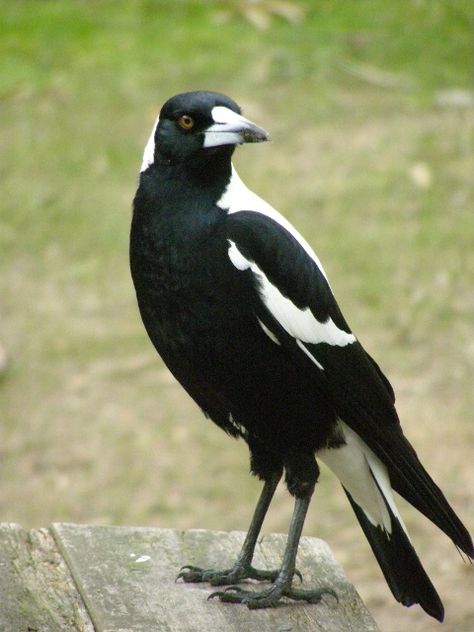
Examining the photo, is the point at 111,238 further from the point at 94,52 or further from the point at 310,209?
the point at 94,52

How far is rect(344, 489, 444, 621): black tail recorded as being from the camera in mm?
2410

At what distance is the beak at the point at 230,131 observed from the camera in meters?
2.34

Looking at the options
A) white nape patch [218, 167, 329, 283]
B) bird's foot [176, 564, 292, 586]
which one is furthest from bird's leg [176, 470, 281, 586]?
white nape patch [218, 167, 329, 283]

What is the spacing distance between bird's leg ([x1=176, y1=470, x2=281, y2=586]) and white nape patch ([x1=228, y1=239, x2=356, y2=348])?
1.02ft

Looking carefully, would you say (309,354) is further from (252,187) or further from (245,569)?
(252,187)

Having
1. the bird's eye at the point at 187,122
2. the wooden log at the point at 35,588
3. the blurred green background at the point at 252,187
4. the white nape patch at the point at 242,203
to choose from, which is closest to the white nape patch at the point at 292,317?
the white nape patch at the point at 242,203

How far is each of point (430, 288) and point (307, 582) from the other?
276 centimetres

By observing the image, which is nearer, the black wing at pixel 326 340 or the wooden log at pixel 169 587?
the wooden log at pixel 169 587

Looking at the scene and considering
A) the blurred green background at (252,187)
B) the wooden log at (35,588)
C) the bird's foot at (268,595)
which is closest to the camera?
the wooden log at (35,588)

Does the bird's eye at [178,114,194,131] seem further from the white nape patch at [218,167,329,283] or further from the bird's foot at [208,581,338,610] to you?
the bird's foot at [208,581,338,610]

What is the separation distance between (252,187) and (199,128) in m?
3.16

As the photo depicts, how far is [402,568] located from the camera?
2.44 m

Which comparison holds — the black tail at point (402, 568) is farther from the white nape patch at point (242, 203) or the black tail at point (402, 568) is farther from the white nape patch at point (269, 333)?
the white nape patch at point (242, 203)

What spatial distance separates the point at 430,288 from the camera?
500 cm
